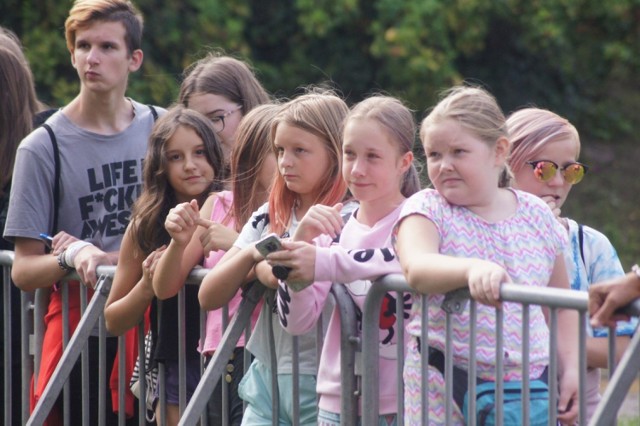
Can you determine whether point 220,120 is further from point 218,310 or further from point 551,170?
point 551,170

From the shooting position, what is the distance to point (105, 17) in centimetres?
543

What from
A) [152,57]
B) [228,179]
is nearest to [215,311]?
[228,179]

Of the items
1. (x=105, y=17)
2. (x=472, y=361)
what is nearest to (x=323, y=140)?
(x=472, y=361)

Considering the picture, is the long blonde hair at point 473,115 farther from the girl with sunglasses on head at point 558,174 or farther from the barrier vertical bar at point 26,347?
the barrier vertical bar at point 26,347

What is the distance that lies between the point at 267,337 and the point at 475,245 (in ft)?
2.93

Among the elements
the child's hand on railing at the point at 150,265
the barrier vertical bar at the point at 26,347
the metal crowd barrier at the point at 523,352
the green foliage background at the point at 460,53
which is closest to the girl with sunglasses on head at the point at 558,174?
the metal crowd barrier at the point at 523,352

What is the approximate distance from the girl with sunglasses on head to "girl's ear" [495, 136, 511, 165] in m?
0.48

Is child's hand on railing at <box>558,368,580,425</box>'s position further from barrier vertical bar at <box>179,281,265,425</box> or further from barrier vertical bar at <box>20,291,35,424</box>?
barrier vertical bar at <box>20,291,35,424</box>

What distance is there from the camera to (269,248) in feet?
11.9

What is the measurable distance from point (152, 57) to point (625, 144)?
556 cm

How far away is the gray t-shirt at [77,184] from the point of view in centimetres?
510

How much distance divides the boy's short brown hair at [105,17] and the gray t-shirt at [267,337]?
5.50 ft

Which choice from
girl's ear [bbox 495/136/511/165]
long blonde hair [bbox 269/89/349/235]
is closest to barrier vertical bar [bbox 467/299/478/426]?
girl's ear [bbox 495/136/511/165]

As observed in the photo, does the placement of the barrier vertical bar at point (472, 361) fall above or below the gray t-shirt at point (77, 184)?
below
